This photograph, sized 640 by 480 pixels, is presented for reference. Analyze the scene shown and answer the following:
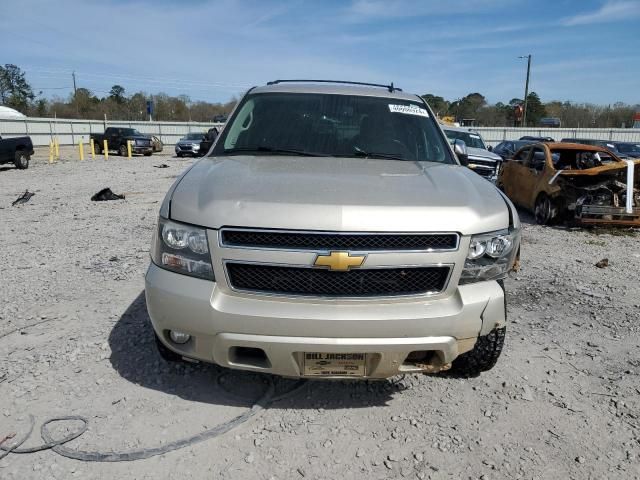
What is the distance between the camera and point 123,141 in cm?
2841

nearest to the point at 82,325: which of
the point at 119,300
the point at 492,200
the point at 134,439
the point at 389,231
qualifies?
the point at 119,300

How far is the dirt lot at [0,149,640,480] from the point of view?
241 cm

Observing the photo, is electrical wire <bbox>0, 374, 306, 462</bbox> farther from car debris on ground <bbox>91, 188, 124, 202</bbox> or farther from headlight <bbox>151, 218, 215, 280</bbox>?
car debris on ground <bbox>91, 188, 124, 202</bbox>

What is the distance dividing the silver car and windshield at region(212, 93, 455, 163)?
89cm

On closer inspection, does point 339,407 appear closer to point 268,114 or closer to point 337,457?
point 337,457

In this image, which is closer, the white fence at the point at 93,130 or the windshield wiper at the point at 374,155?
the windshield wiper at the point at 374,155

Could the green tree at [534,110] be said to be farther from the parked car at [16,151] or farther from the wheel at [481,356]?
the wheel at [481,356]

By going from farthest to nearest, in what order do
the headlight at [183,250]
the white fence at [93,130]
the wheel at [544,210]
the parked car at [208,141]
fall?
1. the white fence at [93,130]
2. the wheel at [544,210]
3. the parked car at [208,141]
4. the headlight at [183,250]

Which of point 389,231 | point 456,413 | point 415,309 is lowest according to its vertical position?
point 456,413

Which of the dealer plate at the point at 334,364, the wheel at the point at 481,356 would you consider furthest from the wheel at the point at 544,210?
the dealer plate at the point at 334,364

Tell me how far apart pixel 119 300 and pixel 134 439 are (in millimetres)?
2091

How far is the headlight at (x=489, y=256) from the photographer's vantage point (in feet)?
8.32

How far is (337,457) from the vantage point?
8.09 ft

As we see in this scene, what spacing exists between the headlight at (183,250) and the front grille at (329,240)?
0.14 meters
